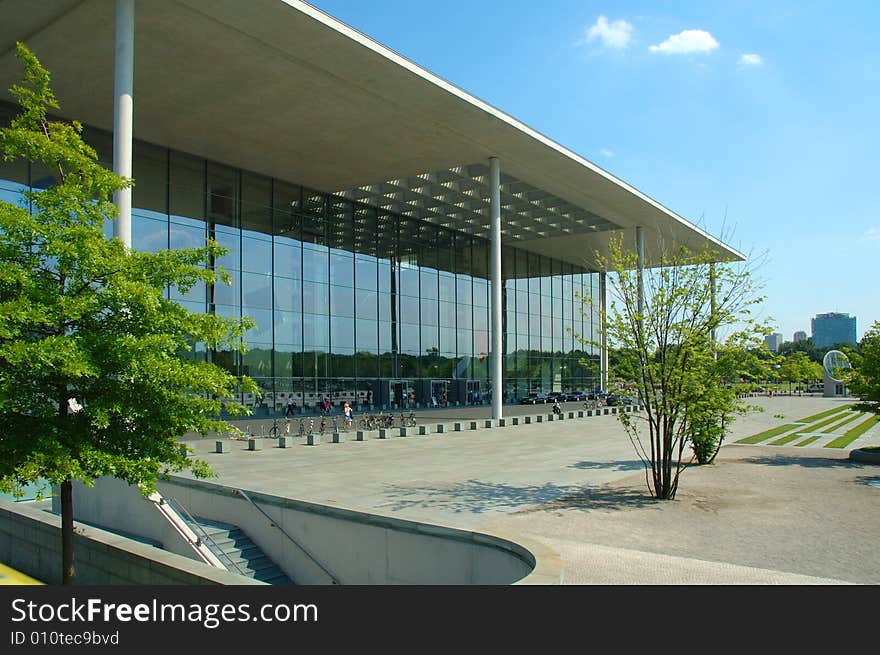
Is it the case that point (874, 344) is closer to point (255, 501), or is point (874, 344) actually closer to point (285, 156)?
point (255, 501)

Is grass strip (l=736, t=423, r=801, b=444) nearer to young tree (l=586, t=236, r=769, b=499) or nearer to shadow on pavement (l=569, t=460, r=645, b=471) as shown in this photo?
shadow on pavement (l=569, t=460, r=645, b=471)

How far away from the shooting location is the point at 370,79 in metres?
25.6

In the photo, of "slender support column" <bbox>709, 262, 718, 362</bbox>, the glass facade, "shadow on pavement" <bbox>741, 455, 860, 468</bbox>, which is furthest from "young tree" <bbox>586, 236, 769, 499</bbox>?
the glass facade

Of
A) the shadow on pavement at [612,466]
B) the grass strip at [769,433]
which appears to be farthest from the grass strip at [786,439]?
the shadow on pavement at [612,466]

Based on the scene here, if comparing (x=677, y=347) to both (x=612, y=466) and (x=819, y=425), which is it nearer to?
(x=612, y=466)

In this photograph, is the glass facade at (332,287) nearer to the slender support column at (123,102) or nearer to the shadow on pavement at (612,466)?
the slender support column at (123,102)

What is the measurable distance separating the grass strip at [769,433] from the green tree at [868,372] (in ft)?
19.4

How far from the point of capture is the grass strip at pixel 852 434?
23.4 meters

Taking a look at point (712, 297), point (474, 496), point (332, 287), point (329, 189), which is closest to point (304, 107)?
point (329, 189)

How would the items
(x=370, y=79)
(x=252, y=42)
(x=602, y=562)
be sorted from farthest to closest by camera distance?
(x=370, y=79) < (x=252, y=42) < (x=602, y=562)

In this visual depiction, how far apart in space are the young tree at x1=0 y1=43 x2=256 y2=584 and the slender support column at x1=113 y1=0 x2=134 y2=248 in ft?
36.0

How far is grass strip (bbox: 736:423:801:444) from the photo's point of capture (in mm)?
25656

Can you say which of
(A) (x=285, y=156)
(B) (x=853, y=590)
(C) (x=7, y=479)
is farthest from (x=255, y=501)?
(A) (x=285, y=156)

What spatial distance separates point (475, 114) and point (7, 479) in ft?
81.0
